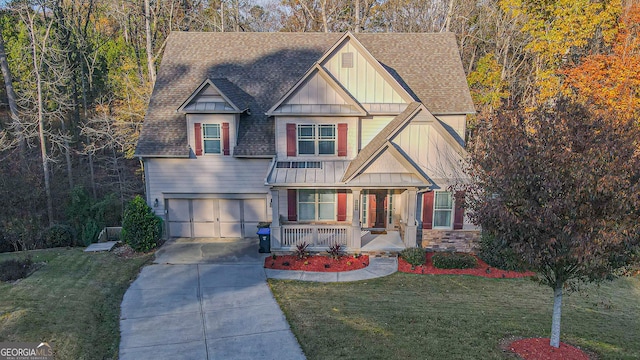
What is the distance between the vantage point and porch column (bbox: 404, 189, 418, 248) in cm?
1683

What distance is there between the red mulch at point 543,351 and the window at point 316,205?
9748 millimetres

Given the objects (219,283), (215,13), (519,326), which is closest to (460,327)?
(519,326)

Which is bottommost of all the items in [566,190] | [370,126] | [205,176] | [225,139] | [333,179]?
[205,176]

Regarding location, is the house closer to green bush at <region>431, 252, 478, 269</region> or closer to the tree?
green bush at <region>431, 252, 478, 269</region>

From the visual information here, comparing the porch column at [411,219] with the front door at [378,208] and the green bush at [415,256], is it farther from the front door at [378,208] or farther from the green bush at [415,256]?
the front door at [378,208]

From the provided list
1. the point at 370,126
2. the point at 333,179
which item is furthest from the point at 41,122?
the point at 370,126

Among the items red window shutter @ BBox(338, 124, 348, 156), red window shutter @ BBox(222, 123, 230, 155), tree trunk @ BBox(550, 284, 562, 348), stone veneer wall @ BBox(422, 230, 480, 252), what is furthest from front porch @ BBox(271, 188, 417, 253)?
tree trunk @ BBox(550, 284, 562, 348)

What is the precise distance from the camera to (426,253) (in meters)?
17.3

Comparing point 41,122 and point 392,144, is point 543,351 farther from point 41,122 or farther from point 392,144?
point 41,122

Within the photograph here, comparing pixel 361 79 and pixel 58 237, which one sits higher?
pixel 361 79

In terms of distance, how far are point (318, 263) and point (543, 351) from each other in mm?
8357

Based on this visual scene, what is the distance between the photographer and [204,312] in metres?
12.2

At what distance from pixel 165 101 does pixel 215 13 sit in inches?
914

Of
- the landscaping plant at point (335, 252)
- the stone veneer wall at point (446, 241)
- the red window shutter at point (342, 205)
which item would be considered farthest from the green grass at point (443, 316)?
the red window shutter at point (342, 205)
